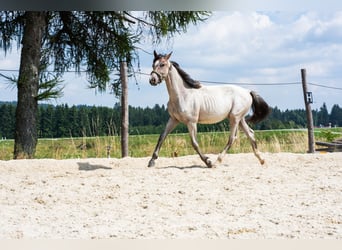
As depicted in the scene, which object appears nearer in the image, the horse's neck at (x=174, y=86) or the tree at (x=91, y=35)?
the horse's neck at (x=174, y=86)

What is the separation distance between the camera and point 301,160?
5.47 m

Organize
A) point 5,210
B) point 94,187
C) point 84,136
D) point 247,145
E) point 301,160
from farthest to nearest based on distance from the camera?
point 247,145 < point 84,136 < point 301,160 < point 94,187 < point 5,210

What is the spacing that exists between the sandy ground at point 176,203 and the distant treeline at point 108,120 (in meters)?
2.11

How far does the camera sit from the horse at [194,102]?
463 centimetres

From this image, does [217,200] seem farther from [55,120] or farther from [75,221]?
[55,120]

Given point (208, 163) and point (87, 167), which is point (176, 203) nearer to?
point (208, 163)

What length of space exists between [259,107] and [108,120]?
2699 millimetres

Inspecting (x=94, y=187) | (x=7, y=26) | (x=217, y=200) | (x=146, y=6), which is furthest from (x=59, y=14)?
(x=217, y=200)

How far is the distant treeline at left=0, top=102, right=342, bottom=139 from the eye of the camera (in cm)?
699

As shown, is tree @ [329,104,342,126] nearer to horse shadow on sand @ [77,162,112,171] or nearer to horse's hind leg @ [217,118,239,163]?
horse's hind leg @ [217,118,239,163]

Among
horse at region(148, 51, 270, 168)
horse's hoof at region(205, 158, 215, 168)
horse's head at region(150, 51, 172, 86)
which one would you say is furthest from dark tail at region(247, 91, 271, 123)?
horse's head at region(150, 51, 172, 86)

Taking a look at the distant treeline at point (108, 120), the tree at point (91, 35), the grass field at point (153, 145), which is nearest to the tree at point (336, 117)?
the distant treeline at point (108, 120)

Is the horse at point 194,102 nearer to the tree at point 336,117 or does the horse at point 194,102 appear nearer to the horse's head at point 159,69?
the horse's head at point 159,69

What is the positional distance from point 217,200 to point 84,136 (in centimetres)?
352
